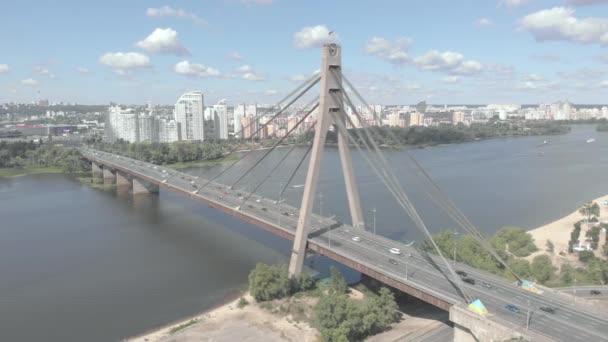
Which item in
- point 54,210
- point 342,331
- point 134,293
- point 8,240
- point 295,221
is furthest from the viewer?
point 54,210

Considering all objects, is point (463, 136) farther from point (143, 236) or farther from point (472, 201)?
point (143, 236)

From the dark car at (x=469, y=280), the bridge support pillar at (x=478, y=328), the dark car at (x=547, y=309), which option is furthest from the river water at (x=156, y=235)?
the dark car at (x=547, y=309)

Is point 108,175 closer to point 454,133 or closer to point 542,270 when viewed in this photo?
point 542,270

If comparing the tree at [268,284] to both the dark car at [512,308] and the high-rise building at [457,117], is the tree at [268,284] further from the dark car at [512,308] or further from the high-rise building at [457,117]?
the high-rise building at [457,117]

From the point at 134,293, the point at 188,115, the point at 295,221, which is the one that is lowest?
the point at 134,293

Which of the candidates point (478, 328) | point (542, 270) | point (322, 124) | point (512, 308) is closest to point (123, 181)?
point (322, 124)

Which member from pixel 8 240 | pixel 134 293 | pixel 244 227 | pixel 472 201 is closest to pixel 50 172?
pixel 8 240

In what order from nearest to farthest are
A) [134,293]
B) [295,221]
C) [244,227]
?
1. [134,293]
2. [295,221]
3. [244,227]
